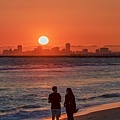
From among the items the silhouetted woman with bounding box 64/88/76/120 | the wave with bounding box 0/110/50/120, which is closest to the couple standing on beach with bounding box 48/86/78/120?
the silhouetted woman with bounding box 64/88/76/120

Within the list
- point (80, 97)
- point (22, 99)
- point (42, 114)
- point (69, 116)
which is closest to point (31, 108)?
point (42, 114)

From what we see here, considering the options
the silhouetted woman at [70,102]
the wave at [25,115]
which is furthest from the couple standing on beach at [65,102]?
the wave at [25,115]

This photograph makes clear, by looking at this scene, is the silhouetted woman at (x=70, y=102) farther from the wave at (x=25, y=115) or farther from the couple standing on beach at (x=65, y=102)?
the wave at (x=25, y=115)

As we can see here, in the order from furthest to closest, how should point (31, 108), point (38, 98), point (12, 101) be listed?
point (38, 98) < point (12, 101) < point (31, 108)

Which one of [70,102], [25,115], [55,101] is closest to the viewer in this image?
[70,102]

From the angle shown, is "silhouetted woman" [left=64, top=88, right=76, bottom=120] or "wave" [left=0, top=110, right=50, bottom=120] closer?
"silhouetted woman" [left=64, top=88, right=76, bottom=120]

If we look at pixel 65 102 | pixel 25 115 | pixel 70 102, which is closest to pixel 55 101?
pixel 65 102

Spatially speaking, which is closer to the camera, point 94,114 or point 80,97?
point 94,114

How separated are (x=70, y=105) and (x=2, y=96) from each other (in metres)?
16.5

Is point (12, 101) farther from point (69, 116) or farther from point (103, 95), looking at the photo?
point (69, 116)

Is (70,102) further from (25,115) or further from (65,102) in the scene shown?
(25,115)

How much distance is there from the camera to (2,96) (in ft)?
99.3

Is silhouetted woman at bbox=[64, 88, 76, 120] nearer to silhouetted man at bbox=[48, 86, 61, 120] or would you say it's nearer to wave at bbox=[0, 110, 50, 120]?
silhouetted man at bbox=[48, 86, 61, 120]

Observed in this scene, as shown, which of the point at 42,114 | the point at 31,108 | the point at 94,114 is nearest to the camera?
the point at 94,114
